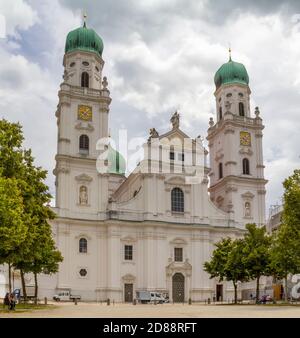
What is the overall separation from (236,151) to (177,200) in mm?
12344

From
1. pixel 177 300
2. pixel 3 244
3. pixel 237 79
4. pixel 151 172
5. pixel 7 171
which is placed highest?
pixel 237 79

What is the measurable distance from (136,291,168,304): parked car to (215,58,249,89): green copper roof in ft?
114

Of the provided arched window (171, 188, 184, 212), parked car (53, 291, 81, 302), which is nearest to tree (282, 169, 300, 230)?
arched window (171, 188, 184, 212)

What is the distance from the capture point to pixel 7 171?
117 ft

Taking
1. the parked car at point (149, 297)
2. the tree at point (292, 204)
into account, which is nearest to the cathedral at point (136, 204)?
the parked car at point (149, 297)

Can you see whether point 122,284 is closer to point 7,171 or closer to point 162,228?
point 162,228

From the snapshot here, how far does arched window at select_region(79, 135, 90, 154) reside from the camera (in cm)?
7081

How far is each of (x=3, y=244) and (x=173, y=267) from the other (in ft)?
136

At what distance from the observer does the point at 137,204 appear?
71188 mm

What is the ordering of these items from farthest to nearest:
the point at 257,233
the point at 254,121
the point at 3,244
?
the point at 254,121 → the point at 257,233 → the point at 3,244

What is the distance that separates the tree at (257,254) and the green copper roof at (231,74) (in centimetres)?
3459

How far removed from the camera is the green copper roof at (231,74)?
82438 millimetres

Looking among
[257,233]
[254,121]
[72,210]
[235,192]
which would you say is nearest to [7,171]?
[257,233]

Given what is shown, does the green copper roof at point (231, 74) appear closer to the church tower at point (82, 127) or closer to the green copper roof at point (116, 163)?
the church tower at point (82, 127)
